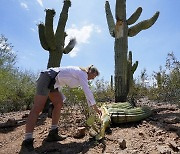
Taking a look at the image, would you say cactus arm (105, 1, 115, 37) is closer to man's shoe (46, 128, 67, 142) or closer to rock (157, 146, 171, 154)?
man's shoe (46, 128, 67, 142)

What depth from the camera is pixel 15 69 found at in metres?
14.7

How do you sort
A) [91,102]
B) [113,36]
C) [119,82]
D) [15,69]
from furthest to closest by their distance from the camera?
[15,69] → [113,36] → [119,82] → [91,102]

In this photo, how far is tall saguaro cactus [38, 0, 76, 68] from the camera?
8211 millimetres

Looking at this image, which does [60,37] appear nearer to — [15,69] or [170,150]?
[170,150]

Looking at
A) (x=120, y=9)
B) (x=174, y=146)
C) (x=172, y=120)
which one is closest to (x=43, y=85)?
(x=174, y=146)

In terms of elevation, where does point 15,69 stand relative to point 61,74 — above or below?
above

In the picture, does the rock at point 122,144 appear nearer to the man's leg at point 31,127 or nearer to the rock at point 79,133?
the rock at point 79,133

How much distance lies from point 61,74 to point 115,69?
3.90 metres

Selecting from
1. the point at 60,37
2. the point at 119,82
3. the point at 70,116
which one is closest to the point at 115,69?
the point at 119,82

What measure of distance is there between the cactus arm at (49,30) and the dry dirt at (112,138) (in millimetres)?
2490

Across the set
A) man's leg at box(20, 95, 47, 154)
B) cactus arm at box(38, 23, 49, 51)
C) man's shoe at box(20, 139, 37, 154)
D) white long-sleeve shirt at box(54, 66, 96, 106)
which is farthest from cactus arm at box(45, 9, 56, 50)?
man's shoe at box(20, 139, 37, 154)

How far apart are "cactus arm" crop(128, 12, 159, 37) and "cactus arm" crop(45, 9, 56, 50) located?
238 centimetres

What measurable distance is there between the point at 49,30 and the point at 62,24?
599 millimetres

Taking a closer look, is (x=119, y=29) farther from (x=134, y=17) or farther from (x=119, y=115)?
(x=119, y=115)
